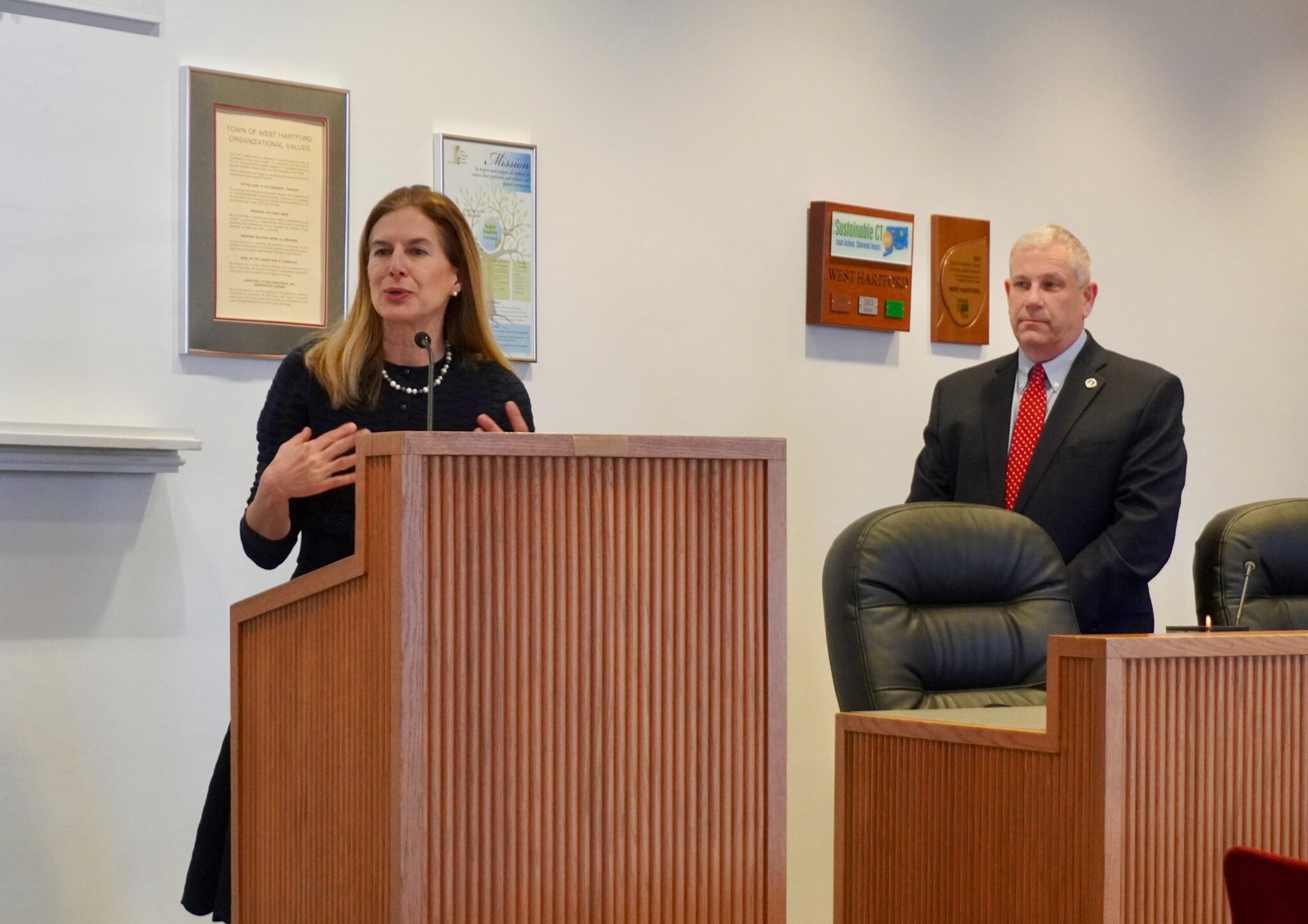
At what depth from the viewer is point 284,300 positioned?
3041mm

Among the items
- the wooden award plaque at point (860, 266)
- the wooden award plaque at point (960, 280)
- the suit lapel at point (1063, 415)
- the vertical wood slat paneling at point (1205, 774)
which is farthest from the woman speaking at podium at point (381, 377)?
the wooden award plaque at point (960, 280)

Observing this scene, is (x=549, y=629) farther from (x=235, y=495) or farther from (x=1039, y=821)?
(x=235, y=495)

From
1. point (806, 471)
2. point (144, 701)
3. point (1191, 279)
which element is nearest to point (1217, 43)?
point (1191, 279)

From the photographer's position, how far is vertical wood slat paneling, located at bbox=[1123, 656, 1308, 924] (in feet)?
5.27

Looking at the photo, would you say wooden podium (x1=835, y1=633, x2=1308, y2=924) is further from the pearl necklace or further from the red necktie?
the red necktie

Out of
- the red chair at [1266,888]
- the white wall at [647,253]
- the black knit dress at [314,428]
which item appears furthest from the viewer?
the white wall at [647,253]

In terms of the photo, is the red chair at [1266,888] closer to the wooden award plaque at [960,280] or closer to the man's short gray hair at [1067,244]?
the man's short gray hair at [1067,244]

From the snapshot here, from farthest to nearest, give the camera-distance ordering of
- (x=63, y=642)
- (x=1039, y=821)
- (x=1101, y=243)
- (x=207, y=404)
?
(x=1101, y=243), (x=207, y=404), (x=63, y=642), (x=1039, y=821)

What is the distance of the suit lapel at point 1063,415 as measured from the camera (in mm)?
3152

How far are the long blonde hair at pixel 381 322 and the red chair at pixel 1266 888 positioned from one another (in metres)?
1.38

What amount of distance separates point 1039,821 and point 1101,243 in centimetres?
314

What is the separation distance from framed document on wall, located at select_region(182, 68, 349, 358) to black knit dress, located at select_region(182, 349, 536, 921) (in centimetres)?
91

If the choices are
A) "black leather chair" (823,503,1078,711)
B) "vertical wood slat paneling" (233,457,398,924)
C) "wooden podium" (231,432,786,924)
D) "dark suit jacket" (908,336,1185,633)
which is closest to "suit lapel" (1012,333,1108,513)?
"dark suit jacket" (908,336,1185,633)

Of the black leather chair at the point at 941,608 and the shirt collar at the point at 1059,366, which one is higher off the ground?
the shirt collar at the point at 1059,366
